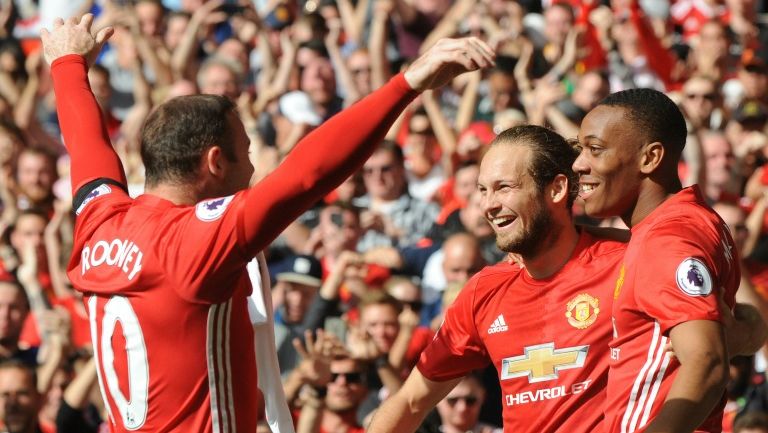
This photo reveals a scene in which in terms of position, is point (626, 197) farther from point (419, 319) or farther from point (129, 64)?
point (129, 64)

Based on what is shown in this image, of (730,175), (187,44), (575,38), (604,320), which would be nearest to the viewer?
(604,320)

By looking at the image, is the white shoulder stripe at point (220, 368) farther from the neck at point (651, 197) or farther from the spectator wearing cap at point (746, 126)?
the spectator wearing cap at point (746, 126)

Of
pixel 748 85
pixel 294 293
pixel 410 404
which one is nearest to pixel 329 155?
pixel 410 404

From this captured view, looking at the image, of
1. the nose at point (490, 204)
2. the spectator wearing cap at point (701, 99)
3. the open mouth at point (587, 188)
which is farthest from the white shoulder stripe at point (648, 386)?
the spectator wearing cap at point (701, 99)

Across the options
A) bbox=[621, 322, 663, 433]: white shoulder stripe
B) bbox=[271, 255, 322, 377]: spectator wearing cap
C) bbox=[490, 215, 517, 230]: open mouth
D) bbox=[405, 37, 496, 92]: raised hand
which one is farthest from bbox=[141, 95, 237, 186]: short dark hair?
bbox=[271, 255, 322, 377]: spectator wearing cap

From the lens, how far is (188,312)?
4.47 metres

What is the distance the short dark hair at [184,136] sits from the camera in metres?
4.62

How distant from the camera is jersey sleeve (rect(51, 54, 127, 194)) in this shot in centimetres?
493

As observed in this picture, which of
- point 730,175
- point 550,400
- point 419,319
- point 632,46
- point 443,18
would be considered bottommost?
point 550,400

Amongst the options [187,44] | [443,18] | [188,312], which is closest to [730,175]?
[443,18]

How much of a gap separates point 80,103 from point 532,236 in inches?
63.2

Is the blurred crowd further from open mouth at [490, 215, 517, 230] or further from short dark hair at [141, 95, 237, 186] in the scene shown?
short dark hair at [141, 95, 237, 186]

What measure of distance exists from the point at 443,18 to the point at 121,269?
28.8 ft

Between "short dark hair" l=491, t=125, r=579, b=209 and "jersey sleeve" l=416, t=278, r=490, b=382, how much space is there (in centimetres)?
48
